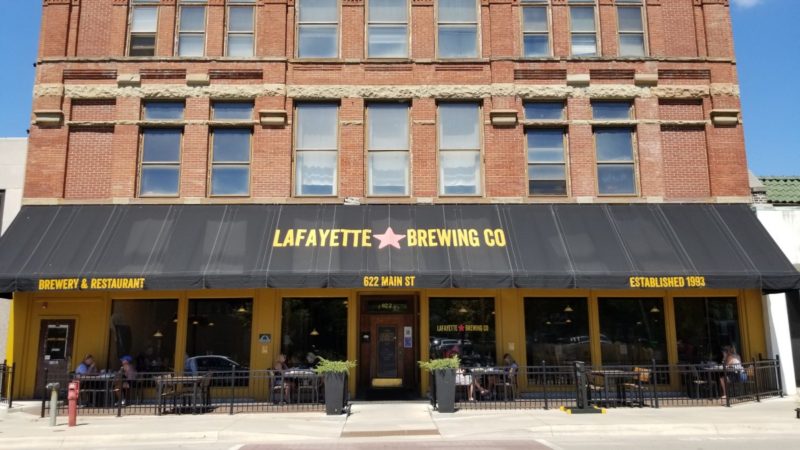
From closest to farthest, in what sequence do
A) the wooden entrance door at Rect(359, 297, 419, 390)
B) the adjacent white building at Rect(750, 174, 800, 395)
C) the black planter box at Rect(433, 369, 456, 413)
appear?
the black planter box at Rect(433, 369, 456, 413), the adjacent white building at Rect(750, 174, 800, 395), the wooden entrance door at Rect(359, 297, 419, 390)

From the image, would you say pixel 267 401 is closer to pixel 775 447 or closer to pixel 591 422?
pixel 591 422

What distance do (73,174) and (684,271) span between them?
53.9 feet

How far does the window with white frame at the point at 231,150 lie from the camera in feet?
57.0

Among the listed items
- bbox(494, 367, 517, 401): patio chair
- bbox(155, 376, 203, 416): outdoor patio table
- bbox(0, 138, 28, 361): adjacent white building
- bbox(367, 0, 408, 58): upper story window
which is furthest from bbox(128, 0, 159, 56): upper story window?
bbox(494, 367, 517, 401): patio chair

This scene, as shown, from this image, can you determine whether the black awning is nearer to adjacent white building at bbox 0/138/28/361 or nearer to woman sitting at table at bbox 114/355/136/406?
woman sitting at table at bbox 114/355/136/406

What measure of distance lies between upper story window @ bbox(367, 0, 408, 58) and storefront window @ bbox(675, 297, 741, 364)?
425 inches

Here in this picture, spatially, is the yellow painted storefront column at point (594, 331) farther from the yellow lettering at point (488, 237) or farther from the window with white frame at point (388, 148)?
the window with white frame at point (388, 148)

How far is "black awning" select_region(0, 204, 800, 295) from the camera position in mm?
14727

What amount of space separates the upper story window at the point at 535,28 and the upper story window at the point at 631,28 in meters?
2.22

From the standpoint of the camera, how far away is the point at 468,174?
57.7 feet

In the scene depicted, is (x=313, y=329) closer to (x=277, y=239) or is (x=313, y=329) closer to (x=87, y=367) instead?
(x=277, y=239)

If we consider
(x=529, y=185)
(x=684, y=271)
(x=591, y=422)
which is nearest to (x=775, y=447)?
(x=591, y=422)

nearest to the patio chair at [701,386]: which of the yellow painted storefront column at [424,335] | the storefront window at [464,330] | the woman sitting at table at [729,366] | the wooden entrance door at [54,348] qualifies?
the woman sitting at table at [729,366]

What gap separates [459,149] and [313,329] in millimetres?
6538
